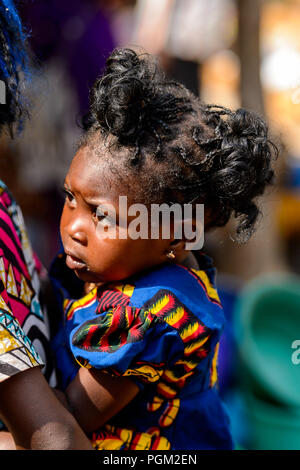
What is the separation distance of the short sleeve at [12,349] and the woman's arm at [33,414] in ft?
0.05

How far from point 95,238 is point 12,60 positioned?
47 centimetres

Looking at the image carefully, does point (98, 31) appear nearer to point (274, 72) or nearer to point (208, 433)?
point (274, 72)

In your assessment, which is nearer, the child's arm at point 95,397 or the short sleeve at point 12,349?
the short sleeve at point 12,349

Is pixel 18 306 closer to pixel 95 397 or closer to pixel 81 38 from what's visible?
pixel 95 397

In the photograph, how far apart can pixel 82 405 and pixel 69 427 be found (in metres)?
0.13

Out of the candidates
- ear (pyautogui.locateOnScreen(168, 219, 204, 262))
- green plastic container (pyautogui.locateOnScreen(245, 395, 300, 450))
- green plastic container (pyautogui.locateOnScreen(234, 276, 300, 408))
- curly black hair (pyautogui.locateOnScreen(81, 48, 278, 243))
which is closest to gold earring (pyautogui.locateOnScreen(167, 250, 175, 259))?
ear (pyautogui.locateOnScreen(168, 219, 204, 262))

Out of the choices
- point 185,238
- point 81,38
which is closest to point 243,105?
point 81,38

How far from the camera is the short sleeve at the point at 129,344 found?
102 cm

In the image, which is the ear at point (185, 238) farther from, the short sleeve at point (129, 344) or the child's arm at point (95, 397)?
the child's arm at point (95, 397)

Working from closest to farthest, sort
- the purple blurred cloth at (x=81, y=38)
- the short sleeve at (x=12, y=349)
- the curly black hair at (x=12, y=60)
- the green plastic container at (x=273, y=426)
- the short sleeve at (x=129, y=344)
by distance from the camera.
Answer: the short sleeve at (x=12, y=349)
the short sleeve at (x=129, y=344)
the curly black hair at (x=12, y=60)
the green plastic container at (x=273, y=426)
the purple blurred cloth at (x=81, y=38)

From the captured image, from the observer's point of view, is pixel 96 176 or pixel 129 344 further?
pixel 96 176

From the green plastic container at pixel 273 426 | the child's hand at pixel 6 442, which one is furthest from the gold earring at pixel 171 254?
the green plastic container at pixel 273 426

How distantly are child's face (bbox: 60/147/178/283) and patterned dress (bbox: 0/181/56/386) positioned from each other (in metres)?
0.12

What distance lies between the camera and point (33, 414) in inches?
34.9
